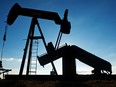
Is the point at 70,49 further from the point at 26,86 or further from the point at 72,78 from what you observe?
the point at 26,86

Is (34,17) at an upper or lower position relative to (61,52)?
upper

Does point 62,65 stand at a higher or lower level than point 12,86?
higher

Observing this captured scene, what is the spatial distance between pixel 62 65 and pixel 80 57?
5.93 feet

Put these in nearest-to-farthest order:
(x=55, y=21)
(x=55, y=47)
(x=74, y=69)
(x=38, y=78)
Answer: (x=38, y=78) → (x=74, y=69) → (x=55, y=47) → (x=55, y=21)

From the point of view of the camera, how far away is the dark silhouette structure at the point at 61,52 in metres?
14.7

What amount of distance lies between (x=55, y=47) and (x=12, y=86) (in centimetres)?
808

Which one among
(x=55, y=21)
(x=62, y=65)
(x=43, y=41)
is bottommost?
(x=62, y=65)

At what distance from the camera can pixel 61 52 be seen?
14969mm

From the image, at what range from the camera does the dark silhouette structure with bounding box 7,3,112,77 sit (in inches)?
580

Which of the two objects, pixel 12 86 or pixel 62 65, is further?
pixel 62 65

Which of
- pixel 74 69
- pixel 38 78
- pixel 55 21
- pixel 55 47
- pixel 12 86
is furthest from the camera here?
pixel 55 21

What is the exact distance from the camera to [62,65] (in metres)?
14.8

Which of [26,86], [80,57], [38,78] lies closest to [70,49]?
[80,57]

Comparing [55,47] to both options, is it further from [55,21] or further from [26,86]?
[26,86]
